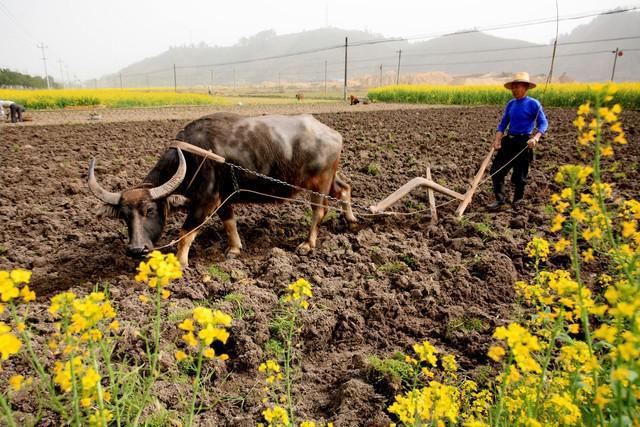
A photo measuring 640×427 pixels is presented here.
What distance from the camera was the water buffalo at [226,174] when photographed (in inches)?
176

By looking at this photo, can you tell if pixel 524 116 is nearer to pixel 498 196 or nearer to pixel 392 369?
pixel 498 196

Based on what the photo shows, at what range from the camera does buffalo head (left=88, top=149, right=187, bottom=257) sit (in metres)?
4.36

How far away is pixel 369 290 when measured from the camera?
13.6 ft

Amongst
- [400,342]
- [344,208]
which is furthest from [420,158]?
Result: [400,342]

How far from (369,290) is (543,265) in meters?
2.08

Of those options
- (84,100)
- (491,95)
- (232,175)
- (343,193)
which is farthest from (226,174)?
(84,100)

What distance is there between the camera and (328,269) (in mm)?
4645

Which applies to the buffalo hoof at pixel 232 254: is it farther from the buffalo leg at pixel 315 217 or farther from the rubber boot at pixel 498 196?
the rubber boot at pixel 498 196

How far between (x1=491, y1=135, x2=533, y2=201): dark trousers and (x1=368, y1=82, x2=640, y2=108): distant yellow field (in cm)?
1366

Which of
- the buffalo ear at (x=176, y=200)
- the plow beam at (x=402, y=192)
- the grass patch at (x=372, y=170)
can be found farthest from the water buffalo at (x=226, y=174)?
the grass patch at (x=372, y=170)

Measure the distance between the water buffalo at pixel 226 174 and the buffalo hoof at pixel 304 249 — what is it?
1cm

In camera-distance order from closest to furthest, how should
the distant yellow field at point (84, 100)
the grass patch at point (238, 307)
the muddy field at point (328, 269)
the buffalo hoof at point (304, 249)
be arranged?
the muddy field at point (328, 269) < the grass patch at point (238, 307) < the buffalo hoof at point (304, 249) < the distant yellow field at point (84, 100)

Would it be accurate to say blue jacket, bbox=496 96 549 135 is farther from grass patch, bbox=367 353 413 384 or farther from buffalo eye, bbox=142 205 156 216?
buffalo eye, bbox=142 205 156 216

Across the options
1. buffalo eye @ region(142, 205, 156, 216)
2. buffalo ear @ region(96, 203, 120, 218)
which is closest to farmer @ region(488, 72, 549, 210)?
buffalo eye @ region(142, 205, 156, 216)
